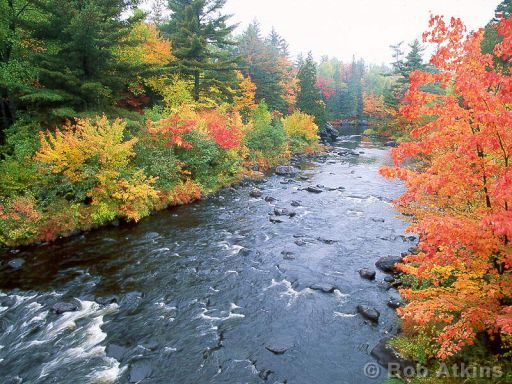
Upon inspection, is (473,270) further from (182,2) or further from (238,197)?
(182,2)

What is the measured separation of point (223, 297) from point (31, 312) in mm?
6134

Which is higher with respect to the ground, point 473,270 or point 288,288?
point 473,270

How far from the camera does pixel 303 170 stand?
32.8 metres

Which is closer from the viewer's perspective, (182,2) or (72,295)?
(72,295)

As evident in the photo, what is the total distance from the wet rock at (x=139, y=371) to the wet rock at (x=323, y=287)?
20.4 ft

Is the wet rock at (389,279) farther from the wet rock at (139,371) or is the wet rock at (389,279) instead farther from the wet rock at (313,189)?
the wet rock at (313,189)

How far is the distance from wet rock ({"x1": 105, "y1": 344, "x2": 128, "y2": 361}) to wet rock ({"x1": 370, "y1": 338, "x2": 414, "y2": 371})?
21.9 ft

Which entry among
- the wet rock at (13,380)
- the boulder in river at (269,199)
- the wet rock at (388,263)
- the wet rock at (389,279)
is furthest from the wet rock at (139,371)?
the boulder in river at (269,199)

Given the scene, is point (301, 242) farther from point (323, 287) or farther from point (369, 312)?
point (369, 312)

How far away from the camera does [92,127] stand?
16.8 metres

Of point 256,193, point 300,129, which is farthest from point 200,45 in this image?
point 300,129

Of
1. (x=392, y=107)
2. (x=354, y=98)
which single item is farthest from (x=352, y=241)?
(x=354, y=98)

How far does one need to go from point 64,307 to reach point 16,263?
4409mm

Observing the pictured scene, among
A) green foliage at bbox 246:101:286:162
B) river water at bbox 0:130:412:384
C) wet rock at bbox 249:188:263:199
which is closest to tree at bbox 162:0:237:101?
green foliage at bbox 246:101:286:162
